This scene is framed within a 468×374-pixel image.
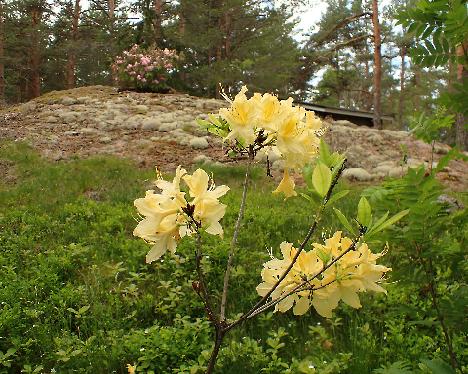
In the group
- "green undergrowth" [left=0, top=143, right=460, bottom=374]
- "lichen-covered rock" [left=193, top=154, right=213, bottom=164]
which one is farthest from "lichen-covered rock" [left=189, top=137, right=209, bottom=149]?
"green undergrowth" [left=0, top=143, right=460, bottom=374]

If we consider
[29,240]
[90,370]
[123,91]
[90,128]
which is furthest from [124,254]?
[123,91]

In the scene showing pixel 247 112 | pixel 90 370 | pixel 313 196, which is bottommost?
Answer: pixel 90 370

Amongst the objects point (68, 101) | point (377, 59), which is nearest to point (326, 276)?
point (68, 101)

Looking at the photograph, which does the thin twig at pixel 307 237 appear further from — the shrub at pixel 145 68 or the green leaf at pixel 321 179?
the shrub at pixel 145 68

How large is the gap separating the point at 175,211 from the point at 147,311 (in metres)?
2.60

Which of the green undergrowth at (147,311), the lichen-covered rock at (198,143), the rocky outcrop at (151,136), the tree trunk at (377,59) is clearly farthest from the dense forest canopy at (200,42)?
the green undergrowth at (147,311)

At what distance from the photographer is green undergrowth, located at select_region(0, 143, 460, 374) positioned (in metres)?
2.84

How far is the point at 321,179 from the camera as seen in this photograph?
1067mm

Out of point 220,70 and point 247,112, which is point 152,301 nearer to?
point 247,112

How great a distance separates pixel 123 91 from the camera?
569 inches

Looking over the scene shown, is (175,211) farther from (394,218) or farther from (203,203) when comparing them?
(394,218)

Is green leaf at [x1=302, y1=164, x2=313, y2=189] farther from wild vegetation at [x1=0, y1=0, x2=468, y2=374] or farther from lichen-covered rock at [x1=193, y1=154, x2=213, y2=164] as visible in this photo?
lichen-covered rock at [x1=193, y1=154, x2=213, y2=164]

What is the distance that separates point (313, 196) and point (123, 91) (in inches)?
556

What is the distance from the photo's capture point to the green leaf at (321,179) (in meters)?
1.06
